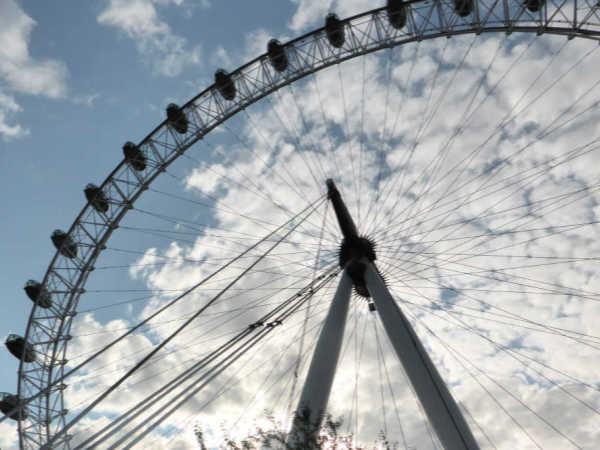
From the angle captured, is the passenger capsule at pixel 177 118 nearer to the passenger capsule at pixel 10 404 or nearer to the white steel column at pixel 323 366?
the white steel column at pixel 323 366

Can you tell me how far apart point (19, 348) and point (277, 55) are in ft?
75.3

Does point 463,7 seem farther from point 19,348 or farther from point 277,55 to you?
point 19,348

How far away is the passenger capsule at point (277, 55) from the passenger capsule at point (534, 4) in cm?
1214

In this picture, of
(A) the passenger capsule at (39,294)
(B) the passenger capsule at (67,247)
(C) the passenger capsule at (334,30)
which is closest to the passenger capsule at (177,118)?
(B) the passenger capsule at (67,247)

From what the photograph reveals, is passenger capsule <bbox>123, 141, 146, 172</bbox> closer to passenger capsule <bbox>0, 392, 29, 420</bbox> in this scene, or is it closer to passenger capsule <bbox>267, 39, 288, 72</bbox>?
passenger capsule <bbox>267, 39, 288, 72</bbox>

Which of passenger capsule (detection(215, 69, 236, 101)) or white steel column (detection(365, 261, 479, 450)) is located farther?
passenger capsule (detection(215, 69, 236, 101))

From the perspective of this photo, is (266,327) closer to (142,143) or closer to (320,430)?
(320,430)

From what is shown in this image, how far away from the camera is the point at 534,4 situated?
57.8ft

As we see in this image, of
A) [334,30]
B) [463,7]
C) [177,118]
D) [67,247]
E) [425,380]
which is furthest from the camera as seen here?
[67,247]

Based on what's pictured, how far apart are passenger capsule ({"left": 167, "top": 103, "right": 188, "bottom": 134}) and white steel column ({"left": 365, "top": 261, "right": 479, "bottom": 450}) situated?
15.7 metres

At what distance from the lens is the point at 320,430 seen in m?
11.6

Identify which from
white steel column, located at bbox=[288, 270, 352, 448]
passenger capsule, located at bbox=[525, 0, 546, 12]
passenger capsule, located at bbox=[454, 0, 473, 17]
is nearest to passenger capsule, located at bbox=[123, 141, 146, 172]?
white steel column, located at bbox=[288, 270, 352, 448]

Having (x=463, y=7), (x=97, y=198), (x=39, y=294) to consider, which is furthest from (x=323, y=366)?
(x=39, y=294)

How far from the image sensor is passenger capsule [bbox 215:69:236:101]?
80.4 feet
